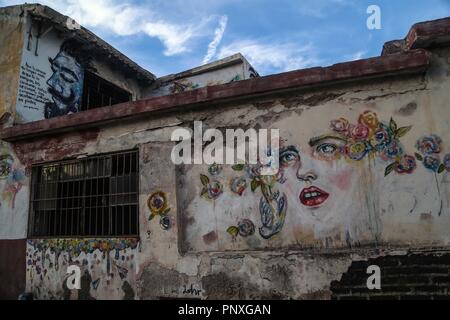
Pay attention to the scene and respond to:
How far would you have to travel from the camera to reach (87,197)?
5660 mm

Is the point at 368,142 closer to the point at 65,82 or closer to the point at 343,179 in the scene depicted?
the point at 343,179

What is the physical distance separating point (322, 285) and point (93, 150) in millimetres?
3862

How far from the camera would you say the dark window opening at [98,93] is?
8.77 m

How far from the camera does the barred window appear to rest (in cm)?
529

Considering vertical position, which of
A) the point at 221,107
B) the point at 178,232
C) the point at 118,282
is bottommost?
the point at 118,282

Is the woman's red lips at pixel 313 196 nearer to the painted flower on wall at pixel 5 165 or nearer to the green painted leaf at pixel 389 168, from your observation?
the green painted leaf at pixel 389 168

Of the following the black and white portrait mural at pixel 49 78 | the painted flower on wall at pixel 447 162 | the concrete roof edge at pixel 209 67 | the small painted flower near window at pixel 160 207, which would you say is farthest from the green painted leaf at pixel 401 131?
the black and white portrait mural at pixel 49 78

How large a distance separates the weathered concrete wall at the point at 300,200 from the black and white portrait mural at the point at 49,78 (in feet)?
10.8

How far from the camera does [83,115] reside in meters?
5.52

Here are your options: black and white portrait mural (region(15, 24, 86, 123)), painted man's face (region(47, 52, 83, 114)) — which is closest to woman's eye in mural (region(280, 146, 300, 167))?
black and white portrait mural (region(15, 24, 86, 123))

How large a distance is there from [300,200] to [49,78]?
615 centimetres

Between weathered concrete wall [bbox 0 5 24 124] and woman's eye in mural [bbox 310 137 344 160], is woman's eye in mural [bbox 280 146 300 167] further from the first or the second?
weathered concrete wall [bbox 0 5 24 124]

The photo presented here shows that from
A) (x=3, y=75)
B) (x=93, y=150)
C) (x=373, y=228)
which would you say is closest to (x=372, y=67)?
(x=373, y=228)

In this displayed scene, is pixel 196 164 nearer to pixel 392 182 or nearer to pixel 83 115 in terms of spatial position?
pixel 83 115
